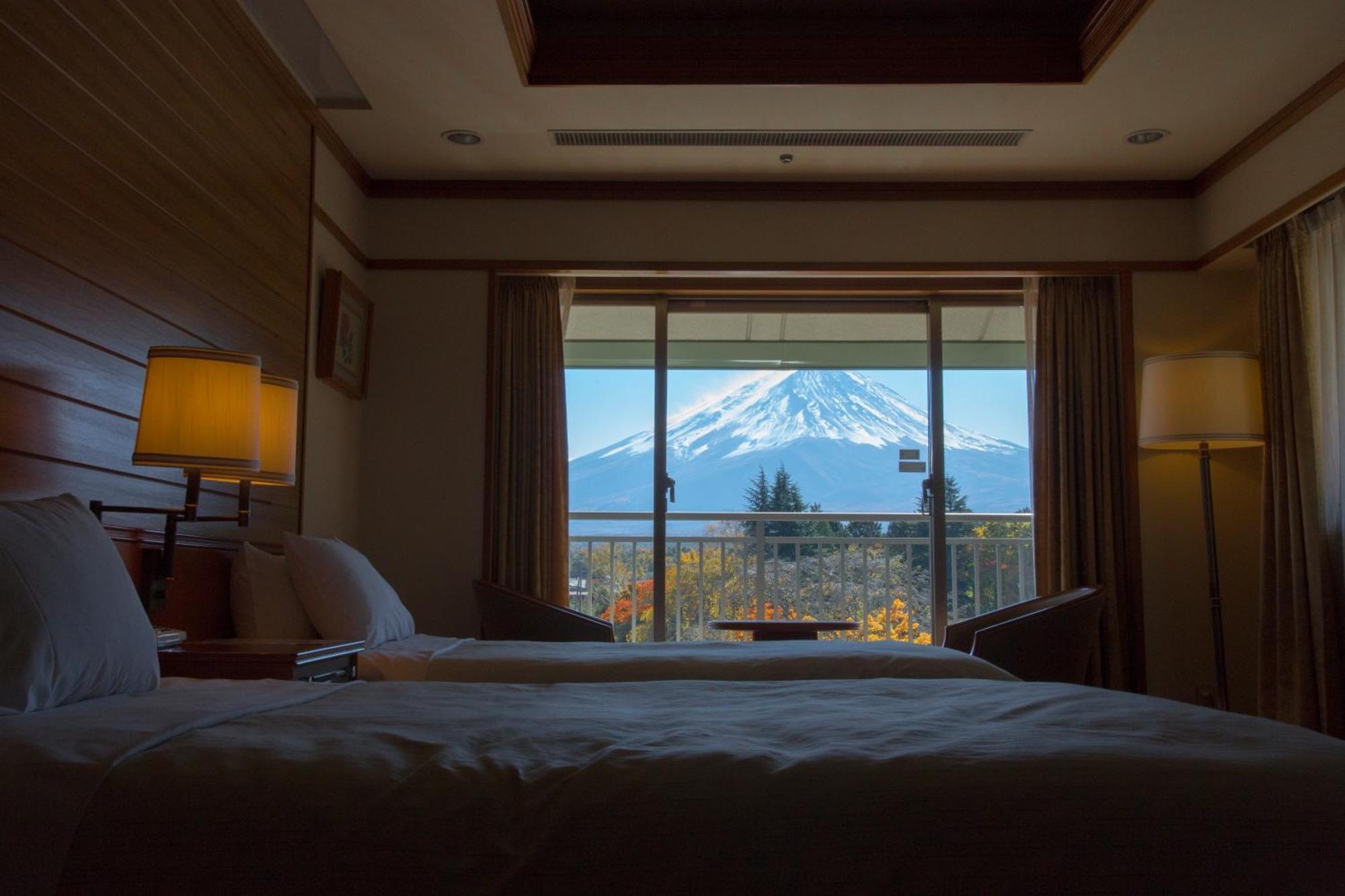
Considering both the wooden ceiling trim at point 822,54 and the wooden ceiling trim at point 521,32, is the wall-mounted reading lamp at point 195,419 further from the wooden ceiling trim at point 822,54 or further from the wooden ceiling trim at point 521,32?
the wooden ceiling trim at point 822,54

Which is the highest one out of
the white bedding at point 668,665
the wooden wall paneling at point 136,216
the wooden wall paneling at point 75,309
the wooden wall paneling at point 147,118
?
the wooden wall paneling at point 147,118

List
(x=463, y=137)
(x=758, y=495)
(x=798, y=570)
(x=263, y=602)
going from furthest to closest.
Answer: (x=798, y=570) → (x=758, y=495) → (x=463, y=137) → (x=263, y=602)

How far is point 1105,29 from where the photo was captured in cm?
373

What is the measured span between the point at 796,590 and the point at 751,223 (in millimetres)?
2422

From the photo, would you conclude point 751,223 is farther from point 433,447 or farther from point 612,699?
point 612,699

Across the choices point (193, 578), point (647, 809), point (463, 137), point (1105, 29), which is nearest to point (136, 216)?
point (193, 578)

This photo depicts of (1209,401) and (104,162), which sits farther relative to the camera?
(1209,401)

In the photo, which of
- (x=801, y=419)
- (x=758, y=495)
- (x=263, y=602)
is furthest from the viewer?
(x=758, y=495)

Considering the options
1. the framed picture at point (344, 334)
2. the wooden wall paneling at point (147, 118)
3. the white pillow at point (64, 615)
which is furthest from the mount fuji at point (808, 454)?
the white pillow at point (64, 615)

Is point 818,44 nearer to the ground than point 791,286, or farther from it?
farther from it

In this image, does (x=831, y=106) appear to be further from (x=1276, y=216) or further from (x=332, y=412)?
(x=332, y=412)

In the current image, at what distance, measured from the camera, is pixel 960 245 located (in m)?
5.11

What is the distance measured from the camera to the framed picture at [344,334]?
439 cm

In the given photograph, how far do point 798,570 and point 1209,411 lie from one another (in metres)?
2.66
